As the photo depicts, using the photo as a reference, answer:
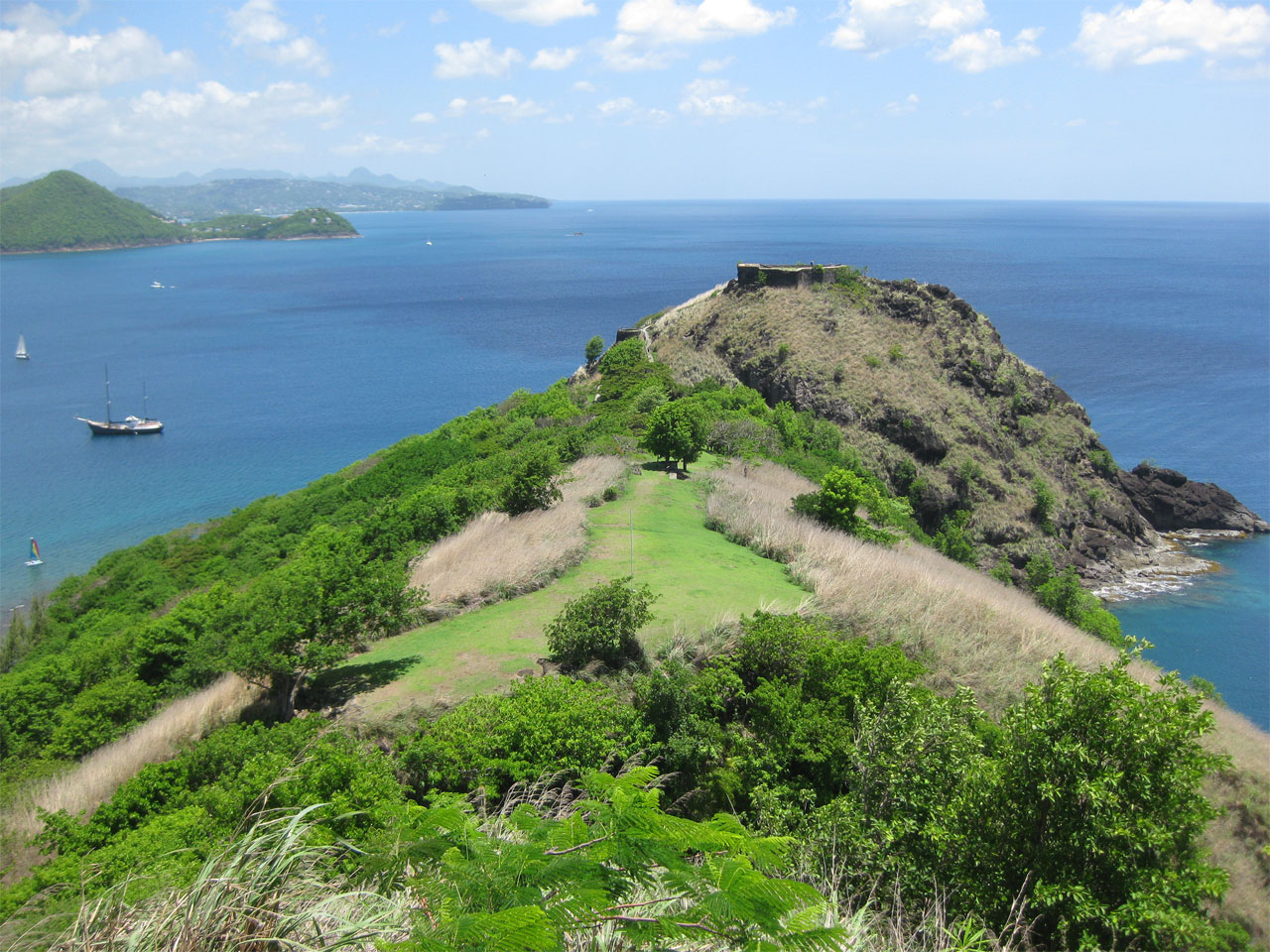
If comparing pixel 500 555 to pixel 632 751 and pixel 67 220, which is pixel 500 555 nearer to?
pixel 632 751

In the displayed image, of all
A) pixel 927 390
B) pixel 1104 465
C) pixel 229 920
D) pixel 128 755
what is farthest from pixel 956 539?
pixel 229 920

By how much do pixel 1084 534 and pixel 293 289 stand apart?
11527 centimetres

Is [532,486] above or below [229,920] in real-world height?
below

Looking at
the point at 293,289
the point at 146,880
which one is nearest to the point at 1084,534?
the point at 146,880

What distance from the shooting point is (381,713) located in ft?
41.4

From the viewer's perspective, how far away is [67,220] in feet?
590

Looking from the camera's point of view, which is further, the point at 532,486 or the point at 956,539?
the point at 956,539

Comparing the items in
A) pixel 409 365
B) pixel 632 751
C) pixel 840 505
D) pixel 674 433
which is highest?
pixel 674 433

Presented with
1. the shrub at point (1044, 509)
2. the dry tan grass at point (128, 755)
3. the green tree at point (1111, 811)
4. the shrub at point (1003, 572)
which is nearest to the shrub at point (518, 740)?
the dry tan grass at point (128, 755)

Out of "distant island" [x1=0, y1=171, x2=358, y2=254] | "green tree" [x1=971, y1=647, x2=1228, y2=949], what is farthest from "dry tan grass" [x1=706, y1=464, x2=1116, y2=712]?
"distant island" [x1=0, y1=171, x2=358, y2=254]

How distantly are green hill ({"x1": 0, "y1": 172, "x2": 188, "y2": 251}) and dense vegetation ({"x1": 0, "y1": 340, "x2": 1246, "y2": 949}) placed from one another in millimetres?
197851

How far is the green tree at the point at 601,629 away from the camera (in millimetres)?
13508

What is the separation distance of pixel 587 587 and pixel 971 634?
25.2 feet

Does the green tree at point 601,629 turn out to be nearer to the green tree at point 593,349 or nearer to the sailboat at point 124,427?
the green tree at point 593,349
